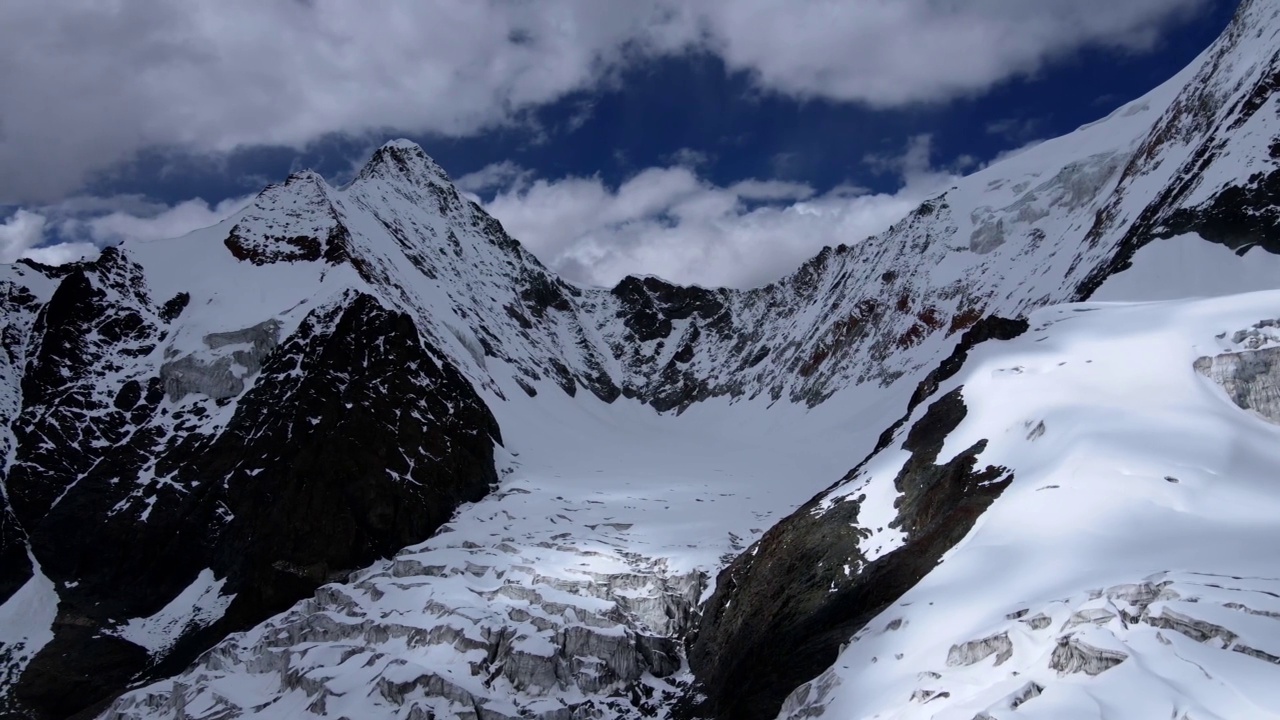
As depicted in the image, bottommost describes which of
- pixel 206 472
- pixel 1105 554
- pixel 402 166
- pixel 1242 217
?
pixel 1105 554

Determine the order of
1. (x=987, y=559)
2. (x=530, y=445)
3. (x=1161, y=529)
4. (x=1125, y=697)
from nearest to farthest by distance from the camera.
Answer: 1. (x=1125, y=697)
2. (x=1161, y=529)
3. (x=987, y=559)
4. (x=530, y=445)

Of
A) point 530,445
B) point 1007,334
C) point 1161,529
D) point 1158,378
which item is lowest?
point 1161,529

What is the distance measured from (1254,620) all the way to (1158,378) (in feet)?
75.1

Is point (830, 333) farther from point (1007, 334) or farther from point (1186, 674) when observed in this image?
point (1186, 674)

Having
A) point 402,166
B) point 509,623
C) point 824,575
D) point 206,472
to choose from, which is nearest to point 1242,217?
point 824,575

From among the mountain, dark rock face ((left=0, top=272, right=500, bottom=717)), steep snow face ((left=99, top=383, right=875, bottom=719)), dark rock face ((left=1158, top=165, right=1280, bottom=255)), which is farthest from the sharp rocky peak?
Answer: dark rock face ((left=1158, top=165, right=1280, bottom=255))

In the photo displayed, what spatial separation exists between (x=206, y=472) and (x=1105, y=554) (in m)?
82.7

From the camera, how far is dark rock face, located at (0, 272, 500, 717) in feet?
264

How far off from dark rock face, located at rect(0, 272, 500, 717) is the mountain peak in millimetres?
79441

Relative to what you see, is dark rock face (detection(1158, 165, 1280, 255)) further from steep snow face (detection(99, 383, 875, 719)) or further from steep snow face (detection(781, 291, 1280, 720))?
steep snow face (detection(99, 383, 875, 719))

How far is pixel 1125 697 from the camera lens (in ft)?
82.4

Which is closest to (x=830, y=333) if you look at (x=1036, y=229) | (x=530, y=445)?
(x=1036, y=229)

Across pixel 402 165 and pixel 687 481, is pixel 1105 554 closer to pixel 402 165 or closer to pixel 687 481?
pixel 687 481

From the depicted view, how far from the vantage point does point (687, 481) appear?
106750 millimetres
